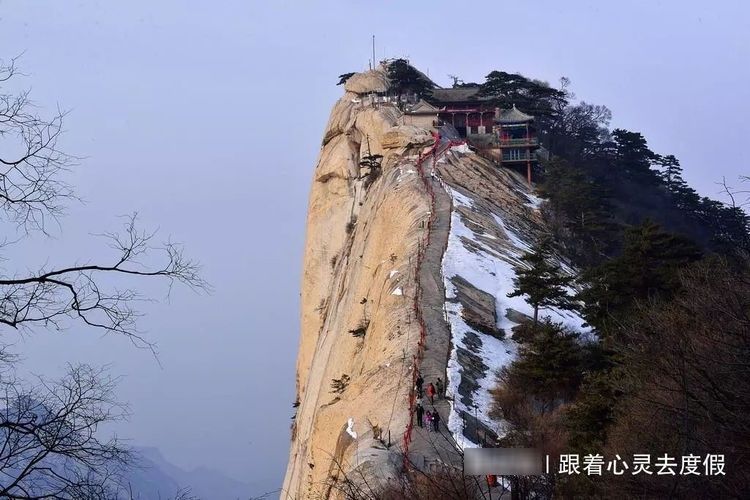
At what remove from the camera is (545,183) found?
46219mm

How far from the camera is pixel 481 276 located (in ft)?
82.5

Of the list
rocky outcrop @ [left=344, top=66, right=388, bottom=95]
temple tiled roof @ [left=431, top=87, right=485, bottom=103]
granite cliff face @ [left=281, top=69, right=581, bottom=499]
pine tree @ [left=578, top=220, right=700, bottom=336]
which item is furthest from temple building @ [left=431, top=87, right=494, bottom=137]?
pine tree @ [left=578, top=220, right=700, bottom=336]

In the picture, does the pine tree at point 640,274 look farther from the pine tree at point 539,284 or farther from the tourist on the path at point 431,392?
the tourist on the path at point 431,392

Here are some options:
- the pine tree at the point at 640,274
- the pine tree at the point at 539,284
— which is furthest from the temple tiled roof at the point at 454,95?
the pine tree at the point at 539,284

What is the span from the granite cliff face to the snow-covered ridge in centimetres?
5

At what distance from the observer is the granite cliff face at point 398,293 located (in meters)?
15.9

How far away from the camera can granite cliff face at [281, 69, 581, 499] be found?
15.9m

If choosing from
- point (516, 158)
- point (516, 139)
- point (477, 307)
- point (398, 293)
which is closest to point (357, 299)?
point (398, 293)

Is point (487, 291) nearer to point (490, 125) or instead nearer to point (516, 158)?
point (516, 158)

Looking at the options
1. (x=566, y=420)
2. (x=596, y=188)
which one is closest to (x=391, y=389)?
(x=566, y=420)

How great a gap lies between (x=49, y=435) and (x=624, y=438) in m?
7.83

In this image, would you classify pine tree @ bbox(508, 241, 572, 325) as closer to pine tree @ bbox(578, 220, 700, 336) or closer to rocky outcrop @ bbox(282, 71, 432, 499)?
pine tree @ bbox(578, 220, 700, 336)

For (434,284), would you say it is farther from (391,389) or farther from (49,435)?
(49,435)

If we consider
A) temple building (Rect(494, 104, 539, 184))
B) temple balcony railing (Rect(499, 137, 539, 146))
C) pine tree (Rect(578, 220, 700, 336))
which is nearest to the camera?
pine tree (Rect(578, 220, 700, 336))
